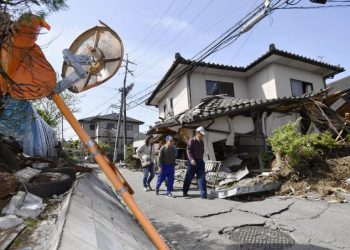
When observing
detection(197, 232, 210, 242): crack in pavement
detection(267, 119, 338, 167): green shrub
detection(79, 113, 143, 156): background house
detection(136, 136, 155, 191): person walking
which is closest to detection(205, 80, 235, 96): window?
detection(136, 136, 155, 191): person walking

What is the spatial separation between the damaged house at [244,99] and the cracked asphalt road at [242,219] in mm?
4403

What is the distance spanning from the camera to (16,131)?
358 inches

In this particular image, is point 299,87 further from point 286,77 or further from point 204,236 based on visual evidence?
point 204,236

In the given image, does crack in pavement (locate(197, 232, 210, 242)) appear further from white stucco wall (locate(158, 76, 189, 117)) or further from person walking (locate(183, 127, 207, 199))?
white stucco wall (locate(158, 76, 189, 117))

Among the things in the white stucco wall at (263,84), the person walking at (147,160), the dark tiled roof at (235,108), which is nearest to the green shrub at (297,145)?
the dark tiled roof at (235,108)

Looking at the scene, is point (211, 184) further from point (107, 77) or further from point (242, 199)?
point (107, 77)

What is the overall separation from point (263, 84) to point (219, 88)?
2.55 meters

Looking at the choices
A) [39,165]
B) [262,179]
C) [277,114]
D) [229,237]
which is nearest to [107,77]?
[229,237]

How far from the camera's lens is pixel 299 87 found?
17469mm

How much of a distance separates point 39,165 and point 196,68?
11259mm

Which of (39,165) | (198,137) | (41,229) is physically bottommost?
(41,229)

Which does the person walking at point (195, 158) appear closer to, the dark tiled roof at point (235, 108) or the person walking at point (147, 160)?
the person walking at point (147, 160)

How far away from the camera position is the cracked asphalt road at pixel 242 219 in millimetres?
4430

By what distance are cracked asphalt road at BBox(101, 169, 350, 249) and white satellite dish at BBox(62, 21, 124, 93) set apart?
2.69 metres
